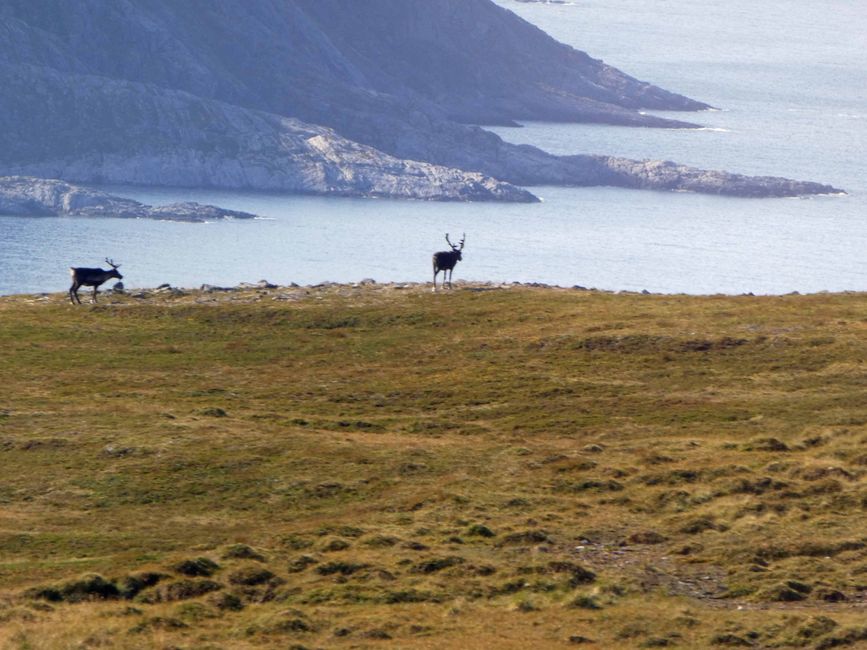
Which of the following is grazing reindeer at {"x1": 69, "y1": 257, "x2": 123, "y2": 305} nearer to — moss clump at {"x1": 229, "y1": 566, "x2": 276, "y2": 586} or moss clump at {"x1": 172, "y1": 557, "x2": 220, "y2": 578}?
moss clump at {"x1": 172, "y1": 557, "x2": 220, "y2": 578}

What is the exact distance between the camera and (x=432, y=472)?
153 ft

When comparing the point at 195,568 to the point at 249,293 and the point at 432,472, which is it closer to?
the point at 432,472

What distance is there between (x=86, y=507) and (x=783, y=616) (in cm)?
1858

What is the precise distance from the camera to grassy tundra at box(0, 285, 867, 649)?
34.8 m

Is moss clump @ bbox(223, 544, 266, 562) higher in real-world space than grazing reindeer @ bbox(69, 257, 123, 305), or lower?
lower

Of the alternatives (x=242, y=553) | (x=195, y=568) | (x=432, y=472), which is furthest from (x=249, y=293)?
(x=195, y=568)

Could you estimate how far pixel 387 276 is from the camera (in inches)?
7333

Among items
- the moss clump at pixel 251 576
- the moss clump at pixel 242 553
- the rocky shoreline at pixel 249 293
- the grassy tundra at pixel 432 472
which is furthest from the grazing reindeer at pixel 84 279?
the moss clump at pixel 251 576

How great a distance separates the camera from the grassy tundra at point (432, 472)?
3484 centimetres

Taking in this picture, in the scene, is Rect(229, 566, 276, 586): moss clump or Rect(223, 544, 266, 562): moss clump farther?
Rect(223, 544, 266, 562): moss clump

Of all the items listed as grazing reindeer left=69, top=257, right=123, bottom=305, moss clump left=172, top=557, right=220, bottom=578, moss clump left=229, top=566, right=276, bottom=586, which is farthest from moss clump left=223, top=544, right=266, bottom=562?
grazing reindeer left=69, top=257, right=123, bottom=305

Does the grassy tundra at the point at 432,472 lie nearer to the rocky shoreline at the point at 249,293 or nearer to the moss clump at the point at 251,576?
the moss clump at the point at 251,576

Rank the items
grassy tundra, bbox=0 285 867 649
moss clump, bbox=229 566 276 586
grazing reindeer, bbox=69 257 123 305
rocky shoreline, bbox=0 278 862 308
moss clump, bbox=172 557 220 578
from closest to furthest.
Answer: grassy tundra, bbox=0 285 867 649 → moss clump, bbox=229 566 276 586 → moss clump, bbox=172 557 220 578 → grazing reindeer, bbox=69 257 123 305 → rocky shoreline, bbox=0 278 862 308

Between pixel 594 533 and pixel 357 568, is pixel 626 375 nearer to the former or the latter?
pixel 594 533
